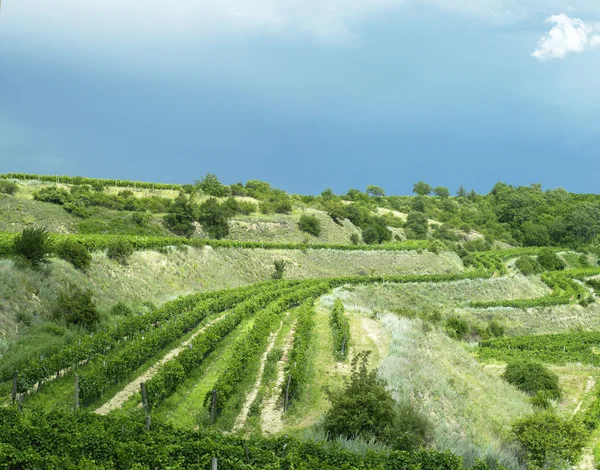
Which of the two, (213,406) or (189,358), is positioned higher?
(189,358)

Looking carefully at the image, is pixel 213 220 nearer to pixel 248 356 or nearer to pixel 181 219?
pixel 181 219

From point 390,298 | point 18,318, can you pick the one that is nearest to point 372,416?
point 18,318

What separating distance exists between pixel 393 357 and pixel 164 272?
25.8 metres

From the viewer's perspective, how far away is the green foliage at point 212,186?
92419 millimetres

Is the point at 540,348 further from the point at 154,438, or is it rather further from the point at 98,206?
the point at 98,206

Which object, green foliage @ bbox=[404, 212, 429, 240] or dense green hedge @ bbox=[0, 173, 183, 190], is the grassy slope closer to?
dense green hedge @ bbox=[0, 173, 183, 190]

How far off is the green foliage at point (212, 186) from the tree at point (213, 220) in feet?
56.1

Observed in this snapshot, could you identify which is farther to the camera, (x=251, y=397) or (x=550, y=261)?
(x=550, y=261)

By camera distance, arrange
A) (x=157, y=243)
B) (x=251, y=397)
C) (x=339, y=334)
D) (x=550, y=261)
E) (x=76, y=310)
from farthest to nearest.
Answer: (x=550, y=261), (x=157, y=243), (x=339, y=334), (x=76, y=310), (x=251, y=397)

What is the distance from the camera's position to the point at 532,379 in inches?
1291

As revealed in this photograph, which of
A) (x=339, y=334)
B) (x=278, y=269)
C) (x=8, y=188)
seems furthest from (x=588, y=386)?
(x=8, y=188)

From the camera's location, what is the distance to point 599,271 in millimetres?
102062

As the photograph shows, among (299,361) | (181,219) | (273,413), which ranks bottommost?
(273,413)

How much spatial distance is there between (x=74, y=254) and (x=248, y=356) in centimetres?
1773
